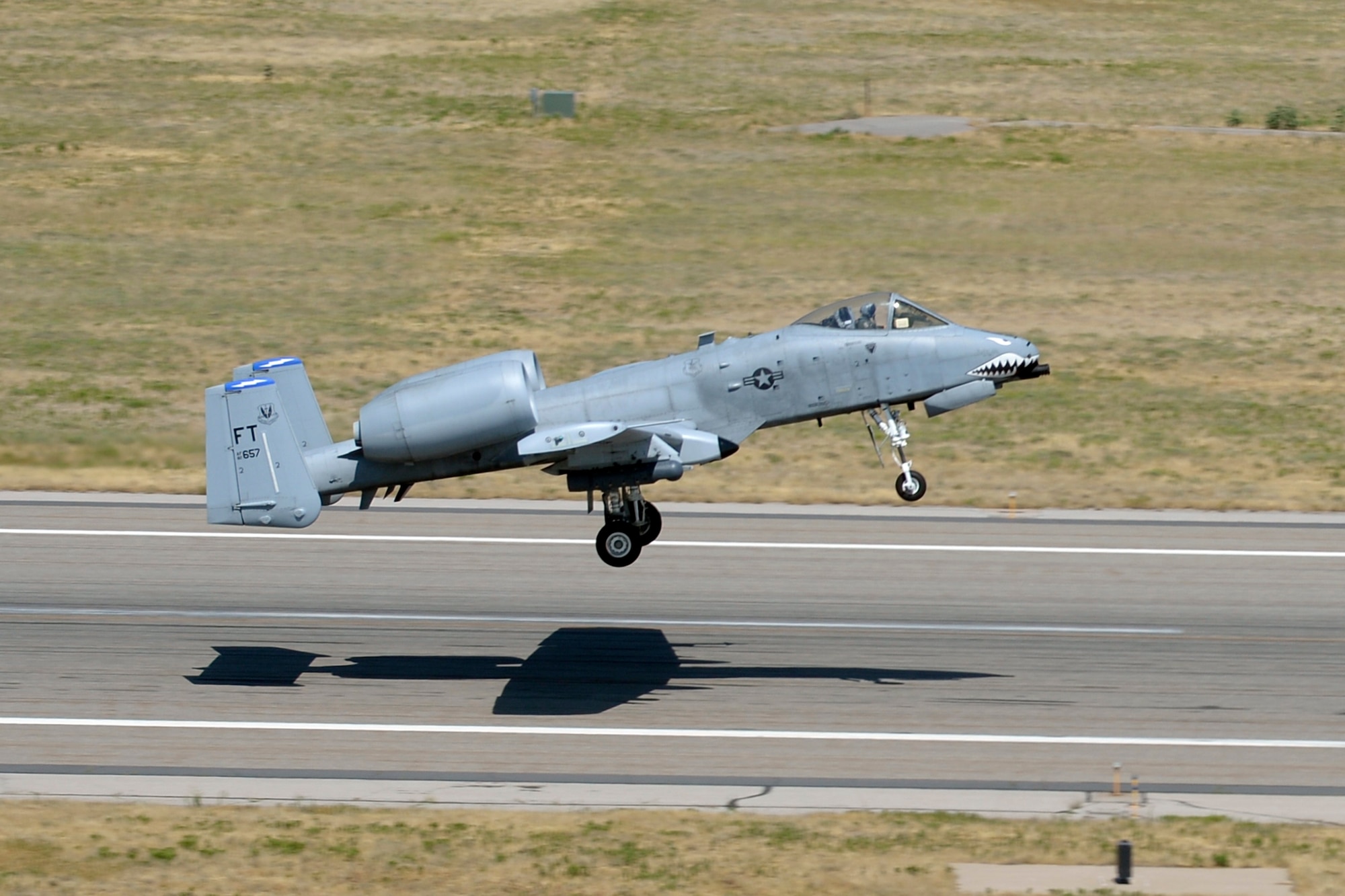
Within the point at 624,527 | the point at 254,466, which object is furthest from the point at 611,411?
the point at 254,466

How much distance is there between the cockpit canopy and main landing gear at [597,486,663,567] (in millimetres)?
3480

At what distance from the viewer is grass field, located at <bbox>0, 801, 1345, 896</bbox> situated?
17.9 meters

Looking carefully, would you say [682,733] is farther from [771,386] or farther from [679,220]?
[679,220]

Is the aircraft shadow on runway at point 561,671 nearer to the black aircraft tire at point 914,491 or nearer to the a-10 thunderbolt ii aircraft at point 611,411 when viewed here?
the a-10 thunderbolt ii aircraft at point 611,411

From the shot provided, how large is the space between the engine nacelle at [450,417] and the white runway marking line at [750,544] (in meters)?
7.11

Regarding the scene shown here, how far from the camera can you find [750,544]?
3088cm

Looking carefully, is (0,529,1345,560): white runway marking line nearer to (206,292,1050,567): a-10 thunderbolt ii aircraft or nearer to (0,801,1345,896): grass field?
(206,292,1050,567): a-10 thunderbolt ii aircraft

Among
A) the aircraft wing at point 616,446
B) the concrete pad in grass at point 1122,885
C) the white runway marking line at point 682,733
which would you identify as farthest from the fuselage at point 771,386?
the concrete pad in grass at point 1122,885

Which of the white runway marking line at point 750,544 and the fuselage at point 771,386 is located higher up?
the fuselage at point 771,386

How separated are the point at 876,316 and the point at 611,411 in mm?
4014

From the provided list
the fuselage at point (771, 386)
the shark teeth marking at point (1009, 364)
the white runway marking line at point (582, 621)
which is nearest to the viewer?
the shark teeth marking at point (1009, 364)

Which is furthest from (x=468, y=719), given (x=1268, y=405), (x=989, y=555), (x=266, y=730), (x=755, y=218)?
(x=755, y=218)

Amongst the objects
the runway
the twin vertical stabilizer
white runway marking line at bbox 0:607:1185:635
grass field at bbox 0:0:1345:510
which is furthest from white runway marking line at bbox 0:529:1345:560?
the twin vertical stabilizer

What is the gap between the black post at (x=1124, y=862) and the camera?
57.9 feet
